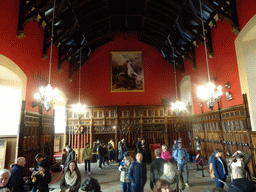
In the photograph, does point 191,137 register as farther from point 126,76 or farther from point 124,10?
point 124,10

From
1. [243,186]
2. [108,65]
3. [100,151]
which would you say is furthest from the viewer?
[108,65]

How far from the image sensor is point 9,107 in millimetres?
6277

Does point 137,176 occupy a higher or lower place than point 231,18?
lower

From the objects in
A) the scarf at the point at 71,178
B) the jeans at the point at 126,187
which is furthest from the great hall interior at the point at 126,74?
the jeans at the point at 126,187

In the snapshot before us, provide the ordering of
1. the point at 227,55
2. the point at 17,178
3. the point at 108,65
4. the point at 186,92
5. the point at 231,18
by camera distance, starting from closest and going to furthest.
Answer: the point at 17,178 < the point at 231,18 < the point at 227,55 < the point at 186,92 < the point at 108,65

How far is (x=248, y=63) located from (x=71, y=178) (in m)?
6.46

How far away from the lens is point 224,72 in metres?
7.02

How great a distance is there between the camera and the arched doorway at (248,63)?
5.56 metres

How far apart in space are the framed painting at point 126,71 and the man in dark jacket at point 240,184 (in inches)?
383

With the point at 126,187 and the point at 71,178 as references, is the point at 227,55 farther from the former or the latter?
the point at 71,178

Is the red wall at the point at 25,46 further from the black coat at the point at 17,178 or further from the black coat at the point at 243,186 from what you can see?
the black coat at the point at 243,186

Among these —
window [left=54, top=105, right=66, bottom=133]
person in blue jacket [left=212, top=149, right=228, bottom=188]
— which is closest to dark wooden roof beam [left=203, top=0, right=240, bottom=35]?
person in blue jacket [left=212, top=149, right=228, bottom=188]

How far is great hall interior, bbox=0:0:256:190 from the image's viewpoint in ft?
18.7

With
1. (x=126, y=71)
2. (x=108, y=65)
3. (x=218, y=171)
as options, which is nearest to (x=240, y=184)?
(x=218, y=171)
